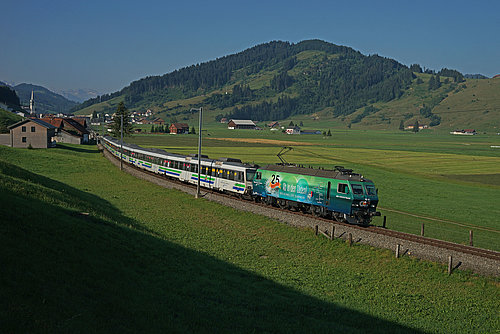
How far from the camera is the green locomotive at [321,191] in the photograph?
32594 millimetres

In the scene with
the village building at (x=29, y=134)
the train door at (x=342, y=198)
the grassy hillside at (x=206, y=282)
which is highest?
the village building at (x=29, y=134)

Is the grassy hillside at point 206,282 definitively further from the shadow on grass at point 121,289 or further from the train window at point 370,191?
the train window at point 370,191

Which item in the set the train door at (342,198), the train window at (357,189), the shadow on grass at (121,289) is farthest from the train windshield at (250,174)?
the shadow on grass at (121,289)

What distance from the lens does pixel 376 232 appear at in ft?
102

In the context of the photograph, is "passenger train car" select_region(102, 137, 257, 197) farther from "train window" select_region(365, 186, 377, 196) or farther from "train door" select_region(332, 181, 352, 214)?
"train window" select_region(365, 186, 377, 196)

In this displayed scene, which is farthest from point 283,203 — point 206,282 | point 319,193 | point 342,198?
point 206,282

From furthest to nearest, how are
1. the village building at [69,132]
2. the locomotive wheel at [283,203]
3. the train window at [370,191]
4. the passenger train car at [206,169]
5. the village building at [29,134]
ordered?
the village building at [69,132], the village building at [29,134], the passenger train car at [206,169], the locomotive wheel at [283,203], the train window at [370,191]

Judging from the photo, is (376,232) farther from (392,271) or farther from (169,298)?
(169,298)

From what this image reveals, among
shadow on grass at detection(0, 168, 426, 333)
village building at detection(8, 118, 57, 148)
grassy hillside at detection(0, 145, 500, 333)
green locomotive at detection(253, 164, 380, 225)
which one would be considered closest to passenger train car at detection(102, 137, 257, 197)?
green locomotive at detection(253, 164, 380, 225)

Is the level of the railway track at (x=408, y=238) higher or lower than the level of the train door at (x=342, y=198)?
lower

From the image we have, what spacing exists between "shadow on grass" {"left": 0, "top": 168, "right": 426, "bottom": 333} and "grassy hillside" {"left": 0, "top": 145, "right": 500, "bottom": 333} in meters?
0.06

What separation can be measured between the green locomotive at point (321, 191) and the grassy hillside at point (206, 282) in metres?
2.93

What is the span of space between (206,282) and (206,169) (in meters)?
30.5

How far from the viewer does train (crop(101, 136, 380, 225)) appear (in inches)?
1289
